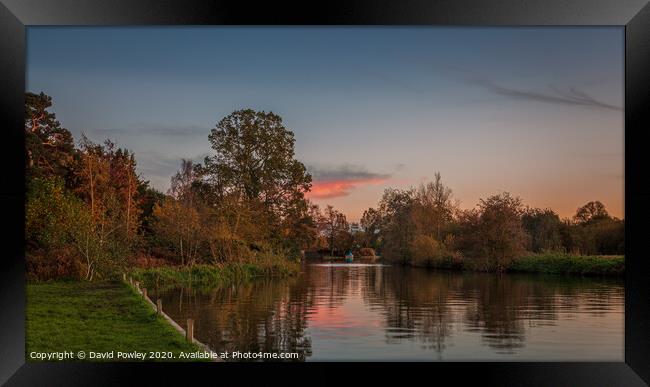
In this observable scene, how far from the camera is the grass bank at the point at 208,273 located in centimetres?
1917

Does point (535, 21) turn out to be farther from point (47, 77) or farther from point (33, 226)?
point (33, 226)

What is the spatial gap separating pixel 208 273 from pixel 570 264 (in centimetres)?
1243

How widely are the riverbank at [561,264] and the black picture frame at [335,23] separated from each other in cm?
1533

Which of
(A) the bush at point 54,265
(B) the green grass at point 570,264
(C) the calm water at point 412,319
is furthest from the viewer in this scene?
(B) the green grass at point 570,264

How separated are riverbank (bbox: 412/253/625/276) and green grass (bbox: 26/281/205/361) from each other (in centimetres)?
1517

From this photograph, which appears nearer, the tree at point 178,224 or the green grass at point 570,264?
the tree at point 178,224

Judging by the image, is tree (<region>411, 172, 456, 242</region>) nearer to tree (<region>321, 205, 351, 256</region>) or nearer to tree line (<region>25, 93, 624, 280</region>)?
tree line (<region>25, 93, 624, 280</region>)

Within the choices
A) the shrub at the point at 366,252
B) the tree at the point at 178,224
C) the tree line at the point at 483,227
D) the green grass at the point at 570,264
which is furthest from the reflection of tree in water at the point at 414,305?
the shrub at the point at 366,252

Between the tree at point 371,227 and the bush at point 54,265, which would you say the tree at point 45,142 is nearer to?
the bush at point 54,265

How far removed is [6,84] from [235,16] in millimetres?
2651

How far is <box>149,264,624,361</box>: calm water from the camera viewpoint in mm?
9266

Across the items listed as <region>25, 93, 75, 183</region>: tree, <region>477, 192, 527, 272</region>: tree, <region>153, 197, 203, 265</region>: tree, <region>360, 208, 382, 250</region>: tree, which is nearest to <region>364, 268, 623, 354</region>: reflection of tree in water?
<region>477, 192, 527, 272</region>: tree

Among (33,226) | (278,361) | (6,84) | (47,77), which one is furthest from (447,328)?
(33,226)

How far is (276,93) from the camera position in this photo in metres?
14.8
